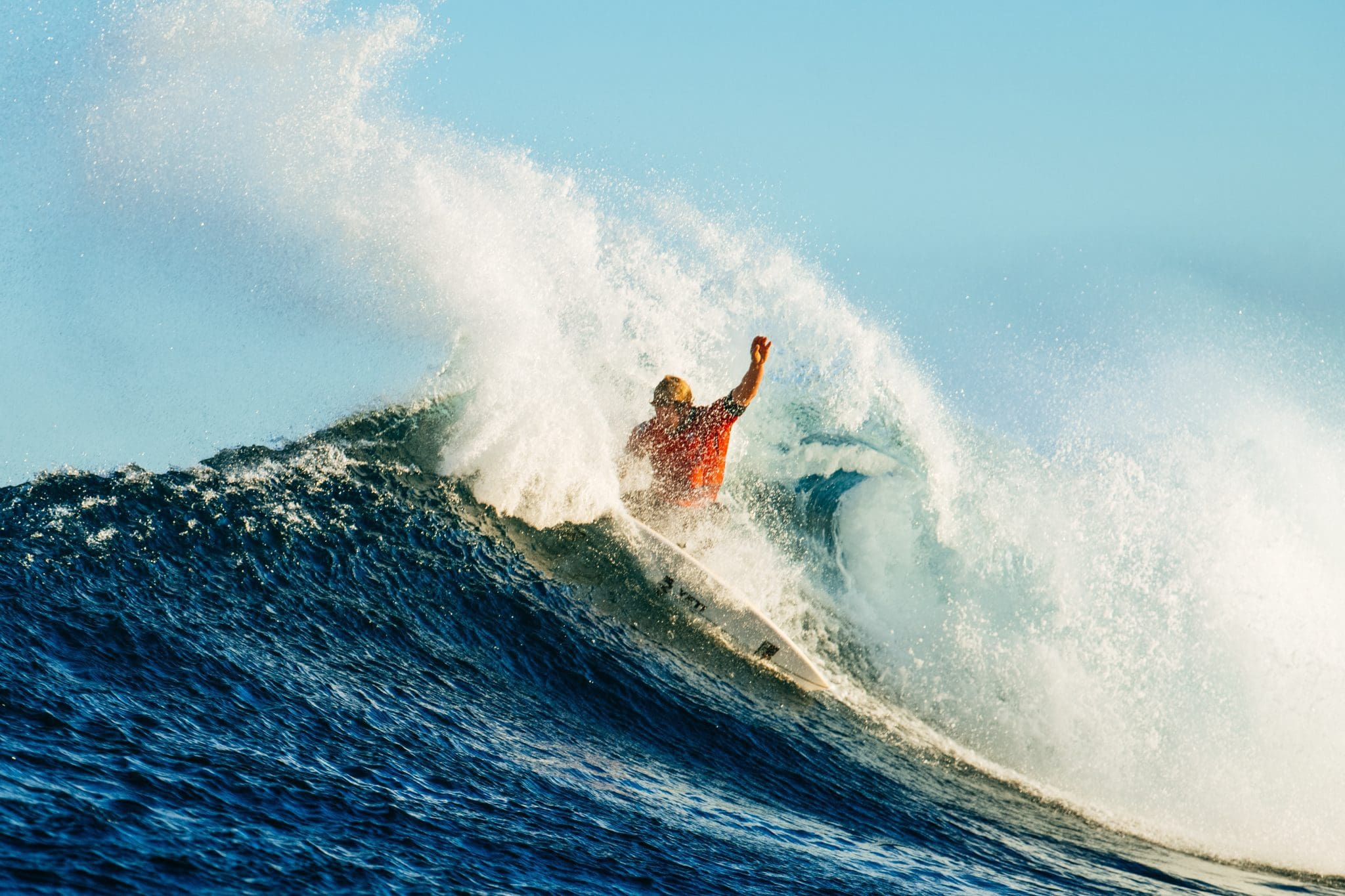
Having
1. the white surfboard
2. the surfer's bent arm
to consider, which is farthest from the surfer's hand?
the white surfboard

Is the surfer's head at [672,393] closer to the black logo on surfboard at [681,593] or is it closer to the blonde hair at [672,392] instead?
the blonde hair at [672,392]

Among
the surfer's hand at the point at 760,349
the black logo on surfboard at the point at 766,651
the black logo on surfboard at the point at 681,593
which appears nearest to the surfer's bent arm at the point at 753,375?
the surfer's hand at the point at 760,349

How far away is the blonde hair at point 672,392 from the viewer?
8.90 m

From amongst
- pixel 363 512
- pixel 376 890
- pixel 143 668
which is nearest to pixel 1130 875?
pixel 376 890

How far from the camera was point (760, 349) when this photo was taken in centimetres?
850

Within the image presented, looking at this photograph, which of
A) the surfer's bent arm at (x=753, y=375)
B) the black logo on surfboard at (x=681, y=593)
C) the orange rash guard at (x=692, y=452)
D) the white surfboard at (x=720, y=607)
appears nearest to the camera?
the white surfboard at (x=720, y=607)

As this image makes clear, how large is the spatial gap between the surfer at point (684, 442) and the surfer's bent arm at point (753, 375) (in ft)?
0.07

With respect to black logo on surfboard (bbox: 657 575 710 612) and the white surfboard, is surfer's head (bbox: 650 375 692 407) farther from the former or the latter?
black logo on surfboard (bbox: 657 575 710 612)

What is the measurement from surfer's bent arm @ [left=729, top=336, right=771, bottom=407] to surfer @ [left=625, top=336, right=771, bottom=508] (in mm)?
20

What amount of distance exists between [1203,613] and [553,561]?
19.9ft

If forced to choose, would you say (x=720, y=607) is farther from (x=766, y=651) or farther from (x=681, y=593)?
(x=766, y=651)

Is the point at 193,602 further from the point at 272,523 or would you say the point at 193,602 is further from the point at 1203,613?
the point at 1203,613

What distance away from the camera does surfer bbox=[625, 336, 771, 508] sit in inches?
349

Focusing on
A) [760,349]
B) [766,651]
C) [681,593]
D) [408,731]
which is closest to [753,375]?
[760,349]
